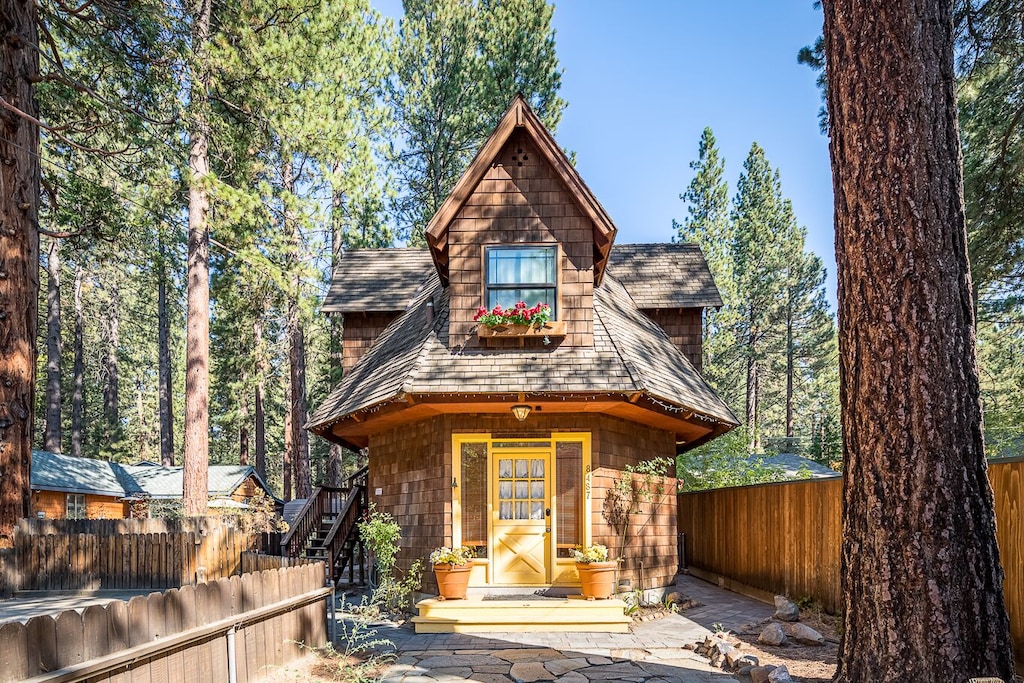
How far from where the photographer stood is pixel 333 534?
1195 centimetres

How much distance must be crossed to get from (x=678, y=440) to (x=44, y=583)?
1064cm

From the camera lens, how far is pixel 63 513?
74.8 ft

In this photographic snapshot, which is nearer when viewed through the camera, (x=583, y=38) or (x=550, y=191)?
(x=550, y=191)

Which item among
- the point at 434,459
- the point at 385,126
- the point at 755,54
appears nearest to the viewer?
the point at 434,459

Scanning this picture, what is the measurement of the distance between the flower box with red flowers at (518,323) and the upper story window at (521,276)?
0.26m

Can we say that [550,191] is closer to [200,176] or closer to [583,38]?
[200,176]

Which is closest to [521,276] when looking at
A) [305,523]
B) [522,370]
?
[522,370]

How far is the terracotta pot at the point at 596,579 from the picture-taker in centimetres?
866

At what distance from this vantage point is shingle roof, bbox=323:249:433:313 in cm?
1338

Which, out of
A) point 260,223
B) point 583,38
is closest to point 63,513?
point 260,223

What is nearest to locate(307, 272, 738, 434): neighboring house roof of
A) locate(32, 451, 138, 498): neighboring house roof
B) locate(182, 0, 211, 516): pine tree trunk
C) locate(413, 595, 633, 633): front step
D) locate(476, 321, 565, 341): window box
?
locate(476, 321, 565, 341): window box

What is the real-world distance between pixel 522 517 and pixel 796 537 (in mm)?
3719

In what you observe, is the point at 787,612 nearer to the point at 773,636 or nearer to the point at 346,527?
the point at 773,636

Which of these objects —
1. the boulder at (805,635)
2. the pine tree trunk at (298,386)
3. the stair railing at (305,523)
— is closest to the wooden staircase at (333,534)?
the stair railing at (305,523)
